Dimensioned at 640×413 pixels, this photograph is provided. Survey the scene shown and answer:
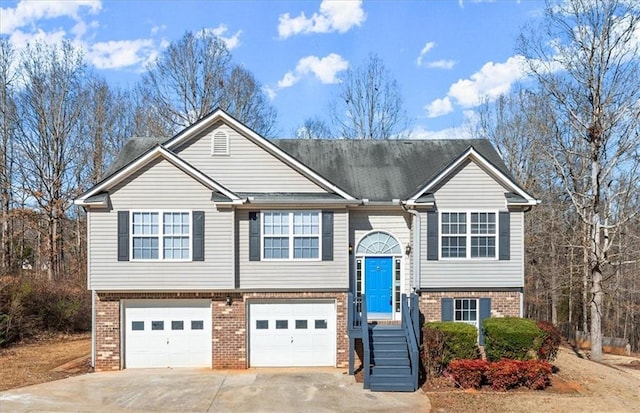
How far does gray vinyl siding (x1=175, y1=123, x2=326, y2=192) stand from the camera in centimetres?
1470

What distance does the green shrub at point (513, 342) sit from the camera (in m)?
12.7

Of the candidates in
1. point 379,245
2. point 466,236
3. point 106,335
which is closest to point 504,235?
point 466,236

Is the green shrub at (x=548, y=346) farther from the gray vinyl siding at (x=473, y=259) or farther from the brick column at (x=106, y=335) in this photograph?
the brick column at (x=106, y=335)

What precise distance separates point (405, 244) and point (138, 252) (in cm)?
830

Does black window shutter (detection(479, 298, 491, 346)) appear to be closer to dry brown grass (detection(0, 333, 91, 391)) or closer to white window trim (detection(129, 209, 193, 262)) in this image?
white window trim (detection(129, 209, 193, 262))

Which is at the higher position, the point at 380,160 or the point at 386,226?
the point at 380,160

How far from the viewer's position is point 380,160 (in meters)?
17.1

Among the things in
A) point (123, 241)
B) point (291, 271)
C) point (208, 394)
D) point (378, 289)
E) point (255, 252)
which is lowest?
point (208, 394)

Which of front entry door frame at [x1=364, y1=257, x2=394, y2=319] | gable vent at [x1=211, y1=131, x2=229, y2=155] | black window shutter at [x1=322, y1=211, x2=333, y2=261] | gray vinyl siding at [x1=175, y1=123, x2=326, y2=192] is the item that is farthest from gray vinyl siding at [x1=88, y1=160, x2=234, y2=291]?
front entry door frame at [x1=364, y1=257, x2=394, y2=319]

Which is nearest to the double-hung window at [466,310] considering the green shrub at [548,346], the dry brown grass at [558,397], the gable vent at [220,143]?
the green shrub at [548,346]

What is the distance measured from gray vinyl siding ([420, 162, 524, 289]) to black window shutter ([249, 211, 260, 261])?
Result: 5039 mm

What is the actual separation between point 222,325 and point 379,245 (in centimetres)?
557

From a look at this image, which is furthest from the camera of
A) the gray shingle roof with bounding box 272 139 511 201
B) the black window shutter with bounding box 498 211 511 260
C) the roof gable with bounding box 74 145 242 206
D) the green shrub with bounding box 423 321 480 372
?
the gray shingle roof with bounding box 272 139 511 201

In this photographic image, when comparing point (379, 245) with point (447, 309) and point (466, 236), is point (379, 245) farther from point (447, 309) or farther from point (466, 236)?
point (447, 309)
